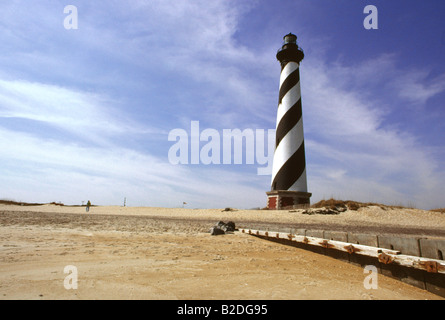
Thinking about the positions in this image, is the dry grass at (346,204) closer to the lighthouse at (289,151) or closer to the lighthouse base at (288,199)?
the lighthouse base at (288,199)

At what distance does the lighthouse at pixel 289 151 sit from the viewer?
2512cm

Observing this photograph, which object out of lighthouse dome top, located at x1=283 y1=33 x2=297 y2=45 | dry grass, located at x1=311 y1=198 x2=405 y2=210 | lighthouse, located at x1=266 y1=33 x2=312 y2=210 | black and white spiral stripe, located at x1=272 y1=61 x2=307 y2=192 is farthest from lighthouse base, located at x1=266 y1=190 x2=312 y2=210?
lighthouse dome top, located at x1=283 y1=33 x2=297 y2=45

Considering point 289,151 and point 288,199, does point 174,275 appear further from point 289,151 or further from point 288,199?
point 289,151

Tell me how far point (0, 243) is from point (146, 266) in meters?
4.16

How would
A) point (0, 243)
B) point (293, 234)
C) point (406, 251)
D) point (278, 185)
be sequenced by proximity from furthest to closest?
point (278, 185)
point (293, 234)
point (0, 243)
point (406, 251)

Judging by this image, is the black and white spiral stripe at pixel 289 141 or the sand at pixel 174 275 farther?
the black and white spiral stripe at pixel 289 141

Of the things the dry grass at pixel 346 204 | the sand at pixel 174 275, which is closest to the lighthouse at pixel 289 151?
the dry grass at pixel 346 204

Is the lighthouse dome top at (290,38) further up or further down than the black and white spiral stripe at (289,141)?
further up

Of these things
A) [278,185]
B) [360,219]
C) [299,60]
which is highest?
[299,60]

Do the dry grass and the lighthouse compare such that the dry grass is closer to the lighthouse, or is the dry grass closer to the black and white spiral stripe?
the lighthouse
